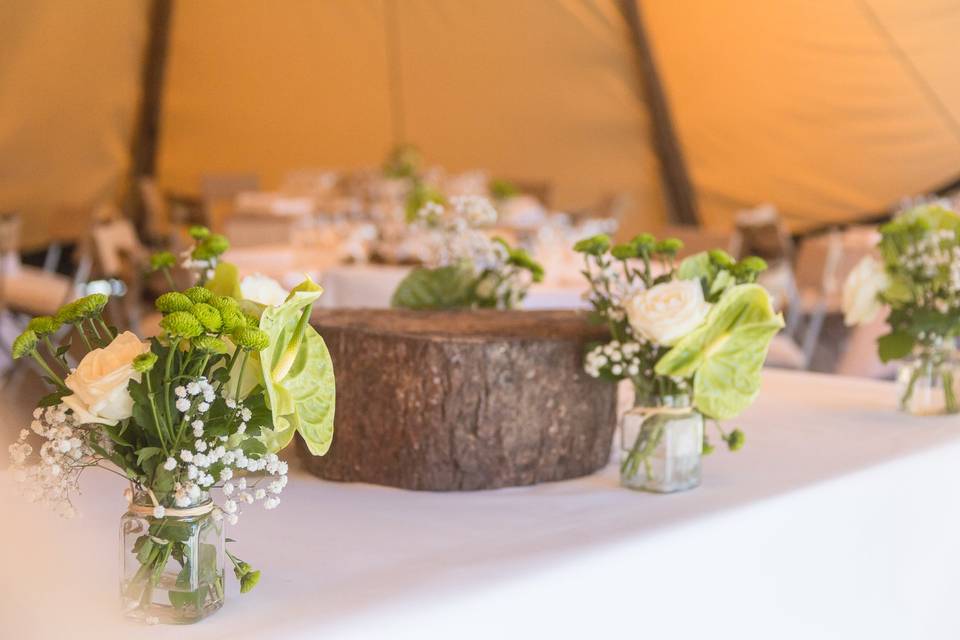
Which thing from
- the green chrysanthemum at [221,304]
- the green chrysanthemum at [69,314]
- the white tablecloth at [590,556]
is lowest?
the white tablecloth at [590,556]

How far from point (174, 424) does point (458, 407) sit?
21.1 inches

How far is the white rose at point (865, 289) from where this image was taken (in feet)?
6.68

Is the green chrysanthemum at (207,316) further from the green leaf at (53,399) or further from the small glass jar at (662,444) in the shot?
the small glass jar at (662,444)

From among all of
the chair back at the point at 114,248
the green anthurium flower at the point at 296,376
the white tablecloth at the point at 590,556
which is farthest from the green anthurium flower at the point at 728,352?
the chair back at the point at 114,248

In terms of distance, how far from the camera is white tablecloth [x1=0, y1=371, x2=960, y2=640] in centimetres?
112

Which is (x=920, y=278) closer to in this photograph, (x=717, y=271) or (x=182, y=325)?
(x=717, y=271)

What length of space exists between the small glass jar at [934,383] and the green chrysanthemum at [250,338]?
4.58ft

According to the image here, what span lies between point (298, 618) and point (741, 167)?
844cm

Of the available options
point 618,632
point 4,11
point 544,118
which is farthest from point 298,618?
point 544,118

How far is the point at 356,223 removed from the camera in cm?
547

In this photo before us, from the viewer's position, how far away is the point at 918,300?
201 cm

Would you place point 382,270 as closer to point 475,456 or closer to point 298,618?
point 475,456

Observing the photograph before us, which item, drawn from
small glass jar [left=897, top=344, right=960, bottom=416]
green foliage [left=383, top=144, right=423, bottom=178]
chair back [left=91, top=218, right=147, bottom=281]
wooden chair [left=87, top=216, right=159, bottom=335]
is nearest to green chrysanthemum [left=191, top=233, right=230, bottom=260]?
small glass jar [left=897, top=344, right=960, bottom=416]

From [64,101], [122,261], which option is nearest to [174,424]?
[122,261]
